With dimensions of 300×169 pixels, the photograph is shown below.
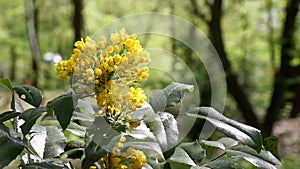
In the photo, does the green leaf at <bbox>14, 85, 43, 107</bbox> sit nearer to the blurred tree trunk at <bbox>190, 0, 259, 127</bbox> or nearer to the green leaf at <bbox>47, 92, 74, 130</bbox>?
the green leaf at <bbox>47, 92, 74, 130</bbox>

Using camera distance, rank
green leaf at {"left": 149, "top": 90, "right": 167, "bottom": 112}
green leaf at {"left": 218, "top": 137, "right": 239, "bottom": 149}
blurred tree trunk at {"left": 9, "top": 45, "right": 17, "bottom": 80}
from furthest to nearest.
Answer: blurred tree trunk at {"left": 9, "top": 45, "right": 17, "bottom": 80} → green leaf at {"left": 218, "top": 137, "right": 239, "bottom": 149} → green leaf at {"left": 149, "top": 90, "right": 167, "bottom": 112}

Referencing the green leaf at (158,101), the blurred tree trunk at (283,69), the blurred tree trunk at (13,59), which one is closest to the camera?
the green leaf at (158,101)

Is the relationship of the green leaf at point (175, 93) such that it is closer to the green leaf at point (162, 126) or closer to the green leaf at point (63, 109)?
the green leaf at point (162, 126)

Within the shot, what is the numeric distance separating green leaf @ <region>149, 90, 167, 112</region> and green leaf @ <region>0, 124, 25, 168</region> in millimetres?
261

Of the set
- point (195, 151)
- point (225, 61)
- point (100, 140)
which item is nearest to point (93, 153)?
point (100, 140)

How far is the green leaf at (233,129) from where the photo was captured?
3.20ft

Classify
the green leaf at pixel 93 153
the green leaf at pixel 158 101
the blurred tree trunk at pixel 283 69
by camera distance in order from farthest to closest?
the blurred tree trunk at pixel 283 69 → the green leaf at pixel 158 101 → the green leaf at pixel 93 153

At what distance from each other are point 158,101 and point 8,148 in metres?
0.30

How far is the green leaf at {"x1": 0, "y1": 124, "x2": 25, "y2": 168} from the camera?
0.90 meters

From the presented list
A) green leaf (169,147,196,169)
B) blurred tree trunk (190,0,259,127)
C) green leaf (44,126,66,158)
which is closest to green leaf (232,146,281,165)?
green leaf (169,147,196,169)

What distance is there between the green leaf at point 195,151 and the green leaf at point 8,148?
1.10 feet

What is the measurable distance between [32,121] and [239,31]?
26.9 feet

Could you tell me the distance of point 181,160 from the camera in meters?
0.95

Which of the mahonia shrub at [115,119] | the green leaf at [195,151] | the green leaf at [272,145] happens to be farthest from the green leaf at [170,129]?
the green leaf at [272,145]
